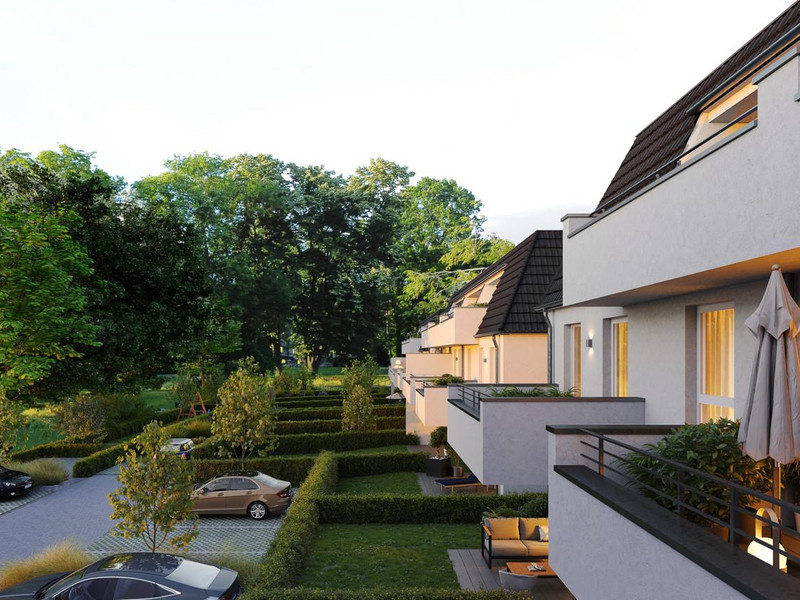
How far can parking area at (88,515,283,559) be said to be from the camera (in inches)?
680

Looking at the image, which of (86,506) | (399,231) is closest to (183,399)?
(86,506)

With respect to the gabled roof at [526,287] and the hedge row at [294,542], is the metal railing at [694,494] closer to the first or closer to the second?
the hedge row at [294,542]

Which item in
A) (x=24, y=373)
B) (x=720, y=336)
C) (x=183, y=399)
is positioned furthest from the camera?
(x=183, y=399)

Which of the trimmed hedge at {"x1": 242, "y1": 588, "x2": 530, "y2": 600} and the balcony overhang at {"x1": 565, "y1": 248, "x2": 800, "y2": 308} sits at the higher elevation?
the balcony overhang at {"x1": 565, "y1": 248, "x2": 800, "y2": 308}

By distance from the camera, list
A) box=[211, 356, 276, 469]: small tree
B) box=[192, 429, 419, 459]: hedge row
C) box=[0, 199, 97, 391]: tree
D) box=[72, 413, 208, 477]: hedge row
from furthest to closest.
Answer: box=[192, 429, 419, 459]: hedge row
box=[72, 413, 208, 477]: hedge row
box=[211, 356, 276, 469]: small tree
box=[0, 199, 97, 391]: tree

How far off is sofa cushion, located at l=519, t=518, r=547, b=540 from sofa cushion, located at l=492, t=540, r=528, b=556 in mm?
598

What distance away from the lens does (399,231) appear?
63344 mm

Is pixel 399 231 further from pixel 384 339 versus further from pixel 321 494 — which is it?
pixel 321 494

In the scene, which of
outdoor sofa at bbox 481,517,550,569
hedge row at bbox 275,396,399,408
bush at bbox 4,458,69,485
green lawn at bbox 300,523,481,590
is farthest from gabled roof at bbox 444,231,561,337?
hedge row at bbox 275,396,399,408

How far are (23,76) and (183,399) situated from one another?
2558 centimetres

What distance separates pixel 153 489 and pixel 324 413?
25652 mm

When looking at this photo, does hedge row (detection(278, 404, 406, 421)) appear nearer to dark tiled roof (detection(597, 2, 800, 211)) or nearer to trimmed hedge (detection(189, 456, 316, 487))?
trimmed hedge (detection(189, 456, 316, 487))

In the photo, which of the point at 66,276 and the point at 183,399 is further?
the point at 183,399

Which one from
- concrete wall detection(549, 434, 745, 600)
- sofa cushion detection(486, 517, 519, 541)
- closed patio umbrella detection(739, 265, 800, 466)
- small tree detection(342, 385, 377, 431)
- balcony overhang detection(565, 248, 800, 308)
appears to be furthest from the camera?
small tree detection(342, 385, 377, 431)
